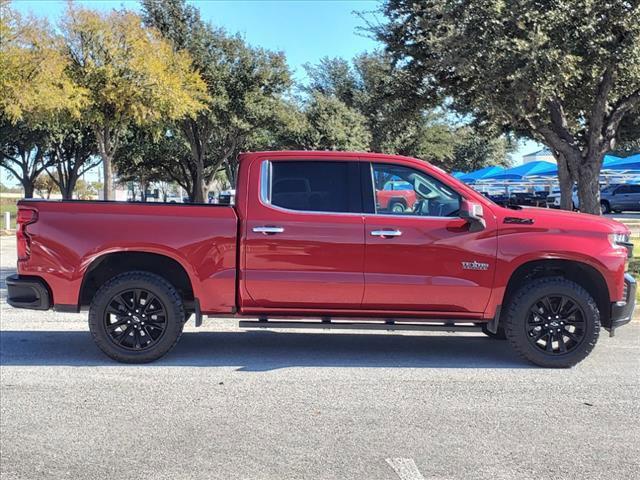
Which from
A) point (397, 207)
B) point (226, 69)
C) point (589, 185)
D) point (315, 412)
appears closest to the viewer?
point (315, 412)

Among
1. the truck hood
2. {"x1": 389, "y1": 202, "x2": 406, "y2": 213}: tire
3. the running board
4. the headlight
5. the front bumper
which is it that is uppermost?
{"x1": 389, "y1": 202, "x2": 406, "y2": 213}: tire

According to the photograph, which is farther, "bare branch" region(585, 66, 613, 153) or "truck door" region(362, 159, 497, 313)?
"bare branch" region(585, 66, 613, 153)

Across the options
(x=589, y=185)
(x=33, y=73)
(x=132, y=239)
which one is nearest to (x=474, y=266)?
(x=132, y=239)

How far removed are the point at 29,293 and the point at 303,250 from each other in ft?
8.75

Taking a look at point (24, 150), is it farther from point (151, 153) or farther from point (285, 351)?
point (285, 351)

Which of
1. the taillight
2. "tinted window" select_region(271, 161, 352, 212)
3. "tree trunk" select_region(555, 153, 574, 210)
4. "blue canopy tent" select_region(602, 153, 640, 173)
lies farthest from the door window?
"blue canopy tent" select_region(602, 153, 640, 173)

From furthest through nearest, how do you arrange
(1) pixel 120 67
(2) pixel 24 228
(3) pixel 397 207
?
(1) pixel 120 67
(3) pixel 397 207
(2) pixel 24 228

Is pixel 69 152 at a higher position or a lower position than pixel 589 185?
higher

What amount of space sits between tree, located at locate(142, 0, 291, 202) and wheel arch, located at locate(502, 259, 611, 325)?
2060 centimetres

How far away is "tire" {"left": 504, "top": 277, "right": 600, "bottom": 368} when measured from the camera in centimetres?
580

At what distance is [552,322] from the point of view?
5.88 meters

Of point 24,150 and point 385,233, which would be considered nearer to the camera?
point 385,233

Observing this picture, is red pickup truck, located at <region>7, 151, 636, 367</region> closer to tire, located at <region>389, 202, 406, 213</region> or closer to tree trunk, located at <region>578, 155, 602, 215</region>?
tire, located at <region>389, 202, 406, 213</region>

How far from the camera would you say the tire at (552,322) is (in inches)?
229
